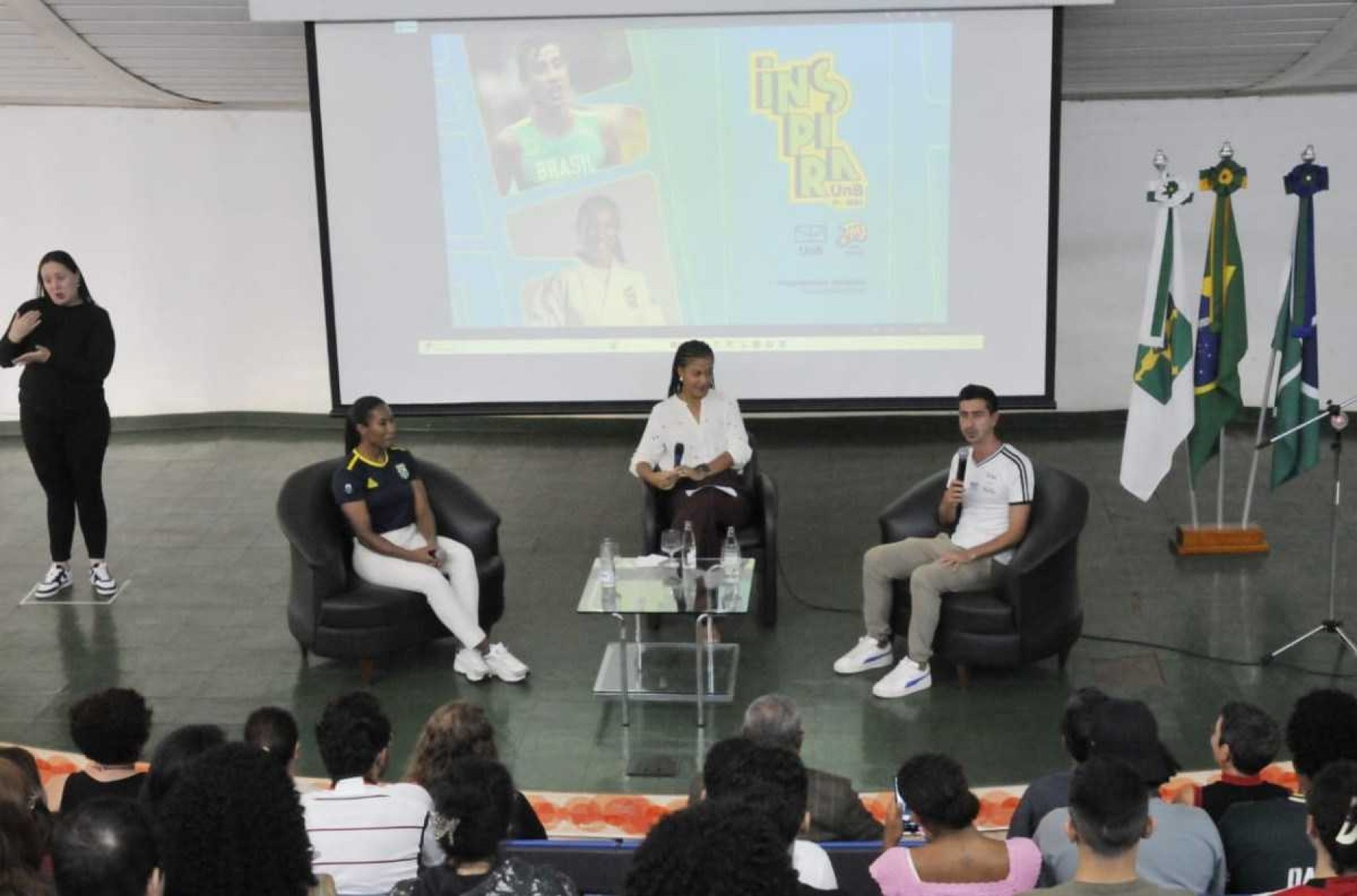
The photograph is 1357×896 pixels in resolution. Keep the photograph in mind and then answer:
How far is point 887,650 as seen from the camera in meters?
6.36

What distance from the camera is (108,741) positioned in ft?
12.6

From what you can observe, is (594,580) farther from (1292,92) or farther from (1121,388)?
(1292,92)

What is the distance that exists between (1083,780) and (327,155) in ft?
16.9

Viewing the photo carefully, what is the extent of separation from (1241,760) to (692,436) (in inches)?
131

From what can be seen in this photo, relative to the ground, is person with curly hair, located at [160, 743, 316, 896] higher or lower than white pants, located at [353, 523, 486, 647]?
higher

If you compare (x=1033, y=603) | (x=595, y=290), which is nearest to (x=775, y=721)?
(x=1033, y=603)

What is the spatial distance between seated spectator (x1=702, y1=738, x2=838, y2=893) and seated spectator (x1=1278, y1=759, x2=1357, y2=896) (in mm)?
849

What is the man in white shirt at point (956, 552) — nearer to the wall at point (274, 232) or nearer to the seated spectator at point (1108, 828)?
the seated spectator at point (1108, 828)

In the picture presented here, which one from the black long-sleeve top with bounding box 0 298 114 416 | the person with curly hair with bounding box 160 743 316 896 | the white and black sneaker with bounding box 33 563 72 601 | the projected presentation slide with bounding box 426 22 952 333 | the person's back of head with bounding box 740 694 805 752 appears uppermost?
the projected presentation slide with bounding box 426 22 952 333

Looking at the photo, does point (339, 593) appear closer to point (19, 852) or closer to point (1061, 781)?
point (1061, 781)

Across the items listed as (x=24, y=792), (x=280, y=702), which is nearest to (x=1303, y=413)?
(x=280, y=702)

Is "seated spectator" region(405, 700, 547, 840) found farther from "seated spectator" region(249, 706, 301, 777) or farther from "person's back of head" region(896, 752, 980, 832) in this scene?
"person's back of head" region(896, 752, 980, 832)

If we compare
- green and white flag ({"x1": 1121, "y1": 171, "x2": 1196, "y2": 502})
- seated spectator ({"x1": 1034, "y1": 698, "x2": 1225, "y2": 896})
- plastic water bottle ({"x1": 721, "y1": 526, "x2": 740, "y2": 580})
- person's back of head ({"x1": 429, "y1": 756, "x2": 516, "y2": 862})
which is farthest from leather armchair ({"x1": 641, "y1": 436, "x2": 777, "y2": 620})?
person's back of head ({"x1": 429, "y1": 756, "x2": 516, "y2": 862})

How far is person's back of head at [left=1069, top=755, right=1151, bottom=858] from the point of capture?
298 centimetres
